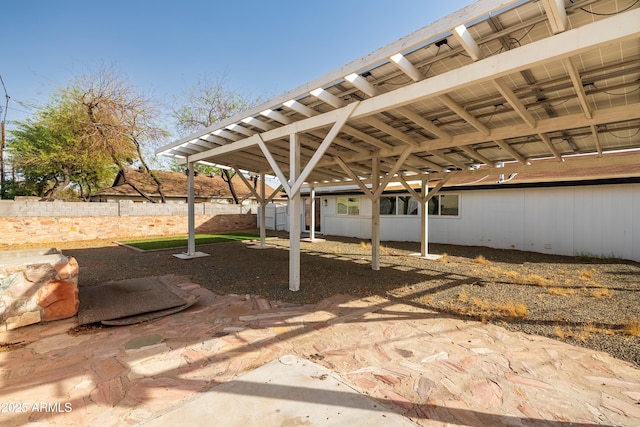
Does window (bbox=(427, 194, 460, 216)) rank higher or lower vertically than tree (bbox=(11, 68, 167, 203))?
lower

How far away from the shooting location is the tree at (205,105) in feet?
63.7

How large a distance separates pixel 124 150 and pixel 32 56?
19.2ft

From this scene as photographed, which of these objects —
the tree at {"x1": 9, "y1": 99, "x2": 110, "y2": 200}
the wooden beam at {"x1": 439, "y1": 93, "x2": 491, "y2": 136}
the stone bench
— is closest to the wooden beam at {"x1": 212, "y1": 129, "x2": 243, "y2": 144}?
the stone bench

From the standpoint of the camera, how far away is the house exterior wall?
8023 millimetres

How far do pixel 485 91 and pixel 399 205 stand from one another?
940 cm

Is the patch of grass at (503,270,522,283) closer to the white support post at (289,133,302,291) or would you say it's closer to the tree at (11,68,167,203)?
the white support post at (289,133,302,291)

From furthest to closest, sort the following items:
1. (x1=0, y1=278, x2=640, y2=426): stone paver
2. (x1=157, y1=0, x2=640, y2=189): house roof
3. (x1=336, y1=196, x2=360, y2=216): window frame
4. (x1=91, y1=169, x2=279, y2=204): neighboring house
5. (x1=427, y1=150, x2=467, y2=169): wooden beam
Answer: (x1=91, y1=169, x2=279, y2=204): neighboring house, (x1=336, y1=196, x2=360, y2=216): window frame, (x1=427, y1=150, x2=467, y2=169): wooden beam, (x1=157, y1=0, x2=640, y2=189): house roof, (x1=0, y1=278, x2=640, y2=426): stone paver

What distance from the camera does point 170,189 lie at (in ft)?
72.3

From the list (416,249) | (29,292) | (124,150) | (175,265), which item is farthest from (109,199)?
(416,249)

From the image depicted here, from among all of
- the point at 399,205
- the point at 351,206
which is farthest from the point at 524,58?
the point at 351,206

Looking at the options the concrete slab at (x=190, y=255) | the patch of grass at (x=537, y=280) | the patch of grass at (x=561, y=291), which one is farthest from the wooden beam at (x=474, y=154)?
the concrete slab at (x=190, y=255)

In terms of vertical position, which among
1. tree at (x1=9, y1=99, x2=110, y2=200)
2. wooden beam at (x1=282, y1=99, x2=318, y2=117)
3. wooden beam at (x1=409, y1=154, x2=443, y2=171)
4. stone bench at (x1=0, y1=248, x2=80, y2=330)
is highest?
tree at (x1=9, y1=99, x2=110, y2=200)

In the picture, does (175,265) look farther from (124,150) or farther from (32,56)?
(32,56)

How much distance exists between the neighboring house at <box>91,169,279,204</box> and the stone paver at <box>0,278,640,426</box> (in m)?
18.7
